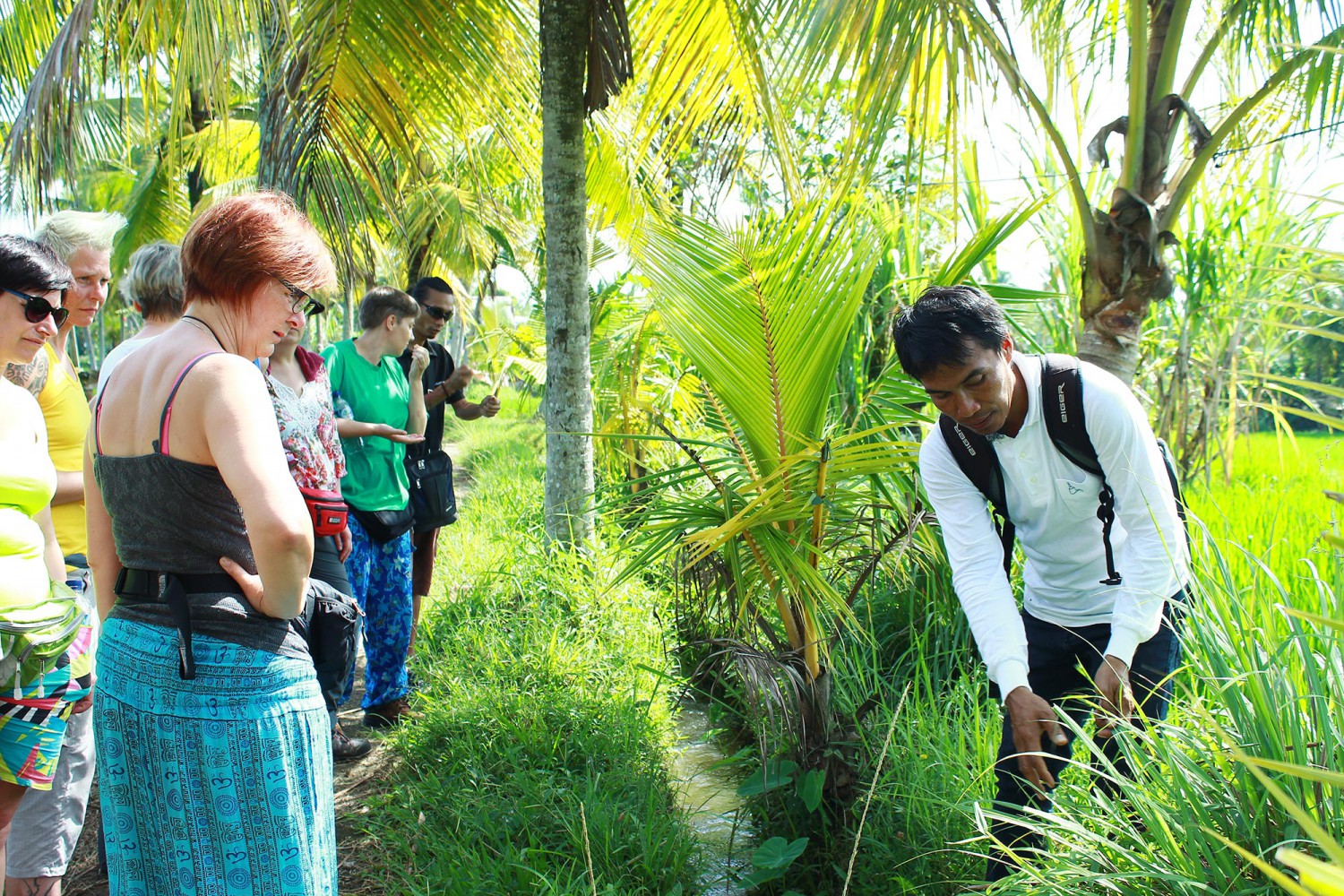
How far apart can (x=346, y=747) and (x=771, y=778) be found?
1967mm

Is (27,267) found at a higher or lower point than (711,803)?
higher

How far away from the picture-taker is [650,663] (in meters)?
4.52

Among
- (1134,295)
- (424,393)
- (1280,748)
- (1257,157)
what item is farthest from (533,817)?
(1257,157)

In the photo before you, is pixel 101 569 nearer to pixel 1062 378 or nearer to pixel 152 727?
pixel 152 727

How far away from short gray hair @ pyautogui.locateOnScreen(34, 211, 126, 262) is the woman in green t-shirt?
48.6 inches

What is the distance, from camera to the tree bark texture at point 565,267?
4.97 m

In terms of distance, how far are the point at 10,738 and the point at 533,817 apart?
1.50 m

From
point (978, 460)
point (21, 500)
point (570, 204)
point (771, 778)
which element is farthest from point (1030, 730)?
point (570, 204)

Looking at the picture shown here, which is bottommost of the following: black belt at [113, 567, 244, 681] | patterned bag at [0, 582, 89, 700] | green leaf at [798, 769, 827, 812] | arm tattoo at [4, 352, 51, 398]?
green leaf at [798, 769, 827, 812]

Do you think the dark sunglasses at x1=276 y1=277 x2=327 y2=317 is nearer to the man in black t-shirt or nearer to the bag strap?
the bag strap

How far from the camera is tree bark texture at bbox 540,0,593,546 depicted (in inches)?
196

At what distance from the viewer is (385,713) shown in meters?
4.34

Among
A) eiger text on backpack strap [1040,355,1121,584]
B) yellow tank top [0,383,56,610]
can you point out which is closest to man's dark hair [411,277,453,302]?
yellow tank top [0,383,56,610]

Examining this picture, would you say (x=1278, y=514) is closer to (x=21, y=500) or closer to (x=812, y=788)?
(x=812, y=788)
